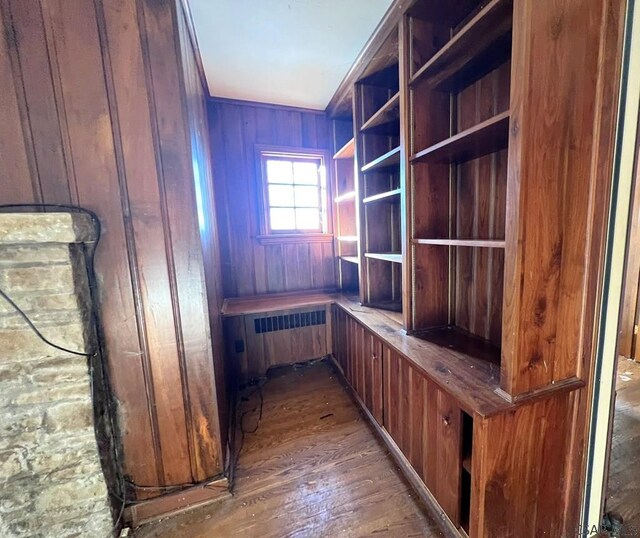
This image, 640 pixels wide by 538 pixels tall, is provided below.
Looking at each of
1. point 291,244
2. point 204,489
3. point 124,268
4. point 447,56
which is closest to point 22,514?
point 204,489

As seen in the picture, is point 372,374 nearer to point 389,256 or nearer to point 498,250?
point 389,256

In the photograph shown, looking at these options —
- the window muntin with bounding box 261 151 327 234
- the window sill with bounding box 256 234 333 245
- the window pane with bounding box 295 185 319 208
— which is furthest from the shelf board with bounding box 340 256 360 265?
the window pane with bounding box 295 185 319 208

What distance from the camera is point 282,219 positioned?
2816mm

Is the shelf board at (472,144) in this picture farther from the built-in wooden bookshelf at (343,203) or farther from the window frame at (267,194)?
the window frame at (267,194)

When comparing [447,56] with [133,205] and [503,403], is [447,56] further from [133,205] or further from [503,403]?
[133,205]

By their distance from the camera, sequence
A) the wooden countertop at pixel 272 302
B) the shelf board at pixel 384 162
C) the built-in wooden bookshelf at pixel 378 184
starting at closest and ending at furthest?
1. the shelf board at pixel 384 162
2. the built-in wooden bookshelf at pixel 378 184
3. the wooden countertop at pixel 272 302

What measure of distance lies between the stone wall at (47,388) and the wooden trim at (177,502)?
0.53 ft

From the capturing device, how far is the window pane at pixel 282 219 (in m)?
2.78

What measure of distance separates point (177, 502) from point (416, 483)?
1.24 m

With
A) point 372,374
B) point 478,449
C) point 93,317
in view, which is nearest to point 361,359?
point 372,374

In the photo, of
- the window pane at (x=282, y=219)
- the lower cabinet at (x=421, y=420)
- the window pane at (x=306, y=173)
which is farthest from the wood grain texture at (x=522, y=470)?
the window pane at (x=306, y=173)

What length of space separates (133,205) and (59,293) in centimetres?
A: 46

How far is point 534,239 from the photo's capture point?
38.1 inches

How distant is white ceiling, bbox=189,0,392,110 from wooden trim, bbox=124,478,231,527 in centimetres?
250
